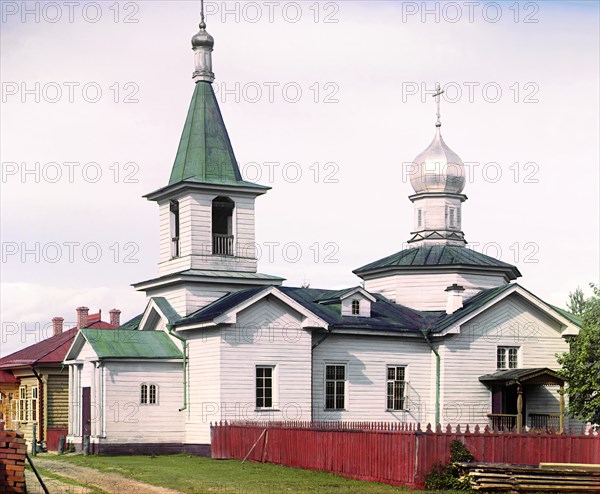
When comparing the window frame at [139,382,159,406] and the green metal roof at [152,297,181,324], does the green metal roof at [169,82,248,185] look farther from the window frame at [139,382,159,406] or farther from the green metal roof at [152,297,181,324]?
the window frame at [139,382,159,406]

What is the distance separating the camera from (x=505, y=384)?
139ft

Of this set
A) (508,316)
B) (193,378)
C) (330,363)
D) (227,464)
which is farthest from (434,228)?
(227,464)

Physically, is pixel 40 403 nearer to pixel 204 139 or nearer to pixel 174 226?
pixel 174 226

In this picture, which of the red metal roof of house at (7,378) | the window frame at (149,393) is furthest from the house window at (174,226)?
the red metal roof of house at (7,378)

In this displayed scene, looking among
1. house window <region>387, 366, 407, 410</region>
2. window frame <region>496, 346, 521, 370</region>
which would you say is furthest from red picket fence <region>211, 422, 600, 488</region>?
window frame <region>496, 346, 521, 370</region>

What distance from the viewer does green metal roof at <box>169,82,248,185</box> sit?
139 feet

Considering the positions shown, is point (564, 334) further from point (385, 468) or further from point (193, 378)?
point (385, 468)

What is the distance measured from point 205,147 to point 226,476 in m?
17.3

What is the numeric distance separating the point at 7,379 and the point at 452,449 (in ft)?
98.4

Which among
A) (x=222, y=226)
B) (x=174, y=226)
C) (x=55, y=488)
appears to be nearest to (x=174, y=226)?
(x=174, y=226)

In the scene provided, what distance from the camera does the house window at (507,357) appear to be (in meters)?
43.5

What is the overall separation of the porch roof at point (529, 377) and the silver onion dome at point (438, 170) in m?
10.0

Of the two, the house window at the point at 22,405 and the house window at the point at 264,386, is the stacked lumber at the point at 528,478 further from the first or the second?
the house window at the point at 22,405

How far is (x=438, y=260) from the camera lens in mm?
46250
